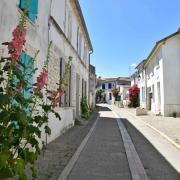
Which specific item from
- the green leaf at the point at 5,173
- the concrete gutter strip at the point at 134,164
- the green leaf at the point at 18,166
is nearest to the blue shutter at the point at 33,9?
the concrete gutter strip at the point at 134,164

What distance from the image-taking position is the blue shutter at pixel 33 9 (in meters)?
8.34

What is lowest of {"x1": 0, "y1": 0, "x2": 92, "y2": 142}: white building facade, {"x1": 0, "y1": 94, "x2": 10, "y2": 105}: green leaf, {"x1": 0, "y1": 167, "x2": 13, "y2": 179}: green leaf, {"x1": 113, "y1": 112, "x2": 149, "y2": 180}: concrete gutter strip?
{"x1": 113, "y1": 112, "x2": 149, "y2": 180}: concrete gutter strip

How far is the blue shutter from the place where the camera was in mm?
8335

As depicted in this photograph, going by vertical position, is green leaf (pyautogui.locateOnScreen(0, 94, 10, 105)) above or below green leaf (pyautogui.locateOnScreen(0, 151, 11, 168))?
above

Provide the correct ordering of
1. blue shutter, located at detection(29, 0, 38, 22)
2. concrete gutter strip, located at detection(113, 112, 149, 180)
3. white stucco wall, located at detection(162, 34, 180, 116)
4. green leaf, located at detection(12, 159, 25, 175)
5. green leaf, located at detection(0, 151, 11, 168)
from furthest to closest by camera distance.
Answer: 1. white stucco wall, located at detection(162, 34, 180, 116)
2. blue shutter, located at detection(29, 0, 38, 22)
3. concrete gutter strip, located at detection(113, 112, 149, 180)
4. green leaf, located at detection(12, 159, 25, 175)
5. green leaf, located at detection(0, 151, 11, 168)

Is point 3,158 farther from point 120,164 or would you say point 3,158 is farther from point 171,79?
point 171,79

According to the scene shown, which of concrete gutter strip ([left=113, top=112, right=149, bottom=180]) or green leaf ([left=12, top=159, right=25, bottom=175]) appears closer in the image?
green leaf ([left=12, top=159, right=25, bottom=175])

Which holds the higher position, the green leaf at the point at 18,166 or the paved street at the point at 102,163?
the green leaf at the point at 18,166

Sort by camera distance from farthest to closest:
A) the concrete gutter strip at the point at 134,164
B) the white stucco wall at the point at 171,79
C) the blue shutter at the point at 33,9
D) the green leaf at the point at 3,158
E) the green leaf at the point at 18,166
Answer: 1. the white stucco wall at the point at 171,79
2. the blue shutter at the point at 33,9
3. the concrete gutter strip at the point at 134,164
4. the green leaf at the point at 18,166
5. the green leaf at the point at 3,158

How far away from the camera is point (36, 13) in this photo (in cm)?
862

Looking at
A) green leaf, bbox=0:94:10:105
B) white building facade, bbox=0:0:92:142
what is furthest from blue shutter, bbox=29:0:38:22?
green leaf, bbox=0:94:10:105

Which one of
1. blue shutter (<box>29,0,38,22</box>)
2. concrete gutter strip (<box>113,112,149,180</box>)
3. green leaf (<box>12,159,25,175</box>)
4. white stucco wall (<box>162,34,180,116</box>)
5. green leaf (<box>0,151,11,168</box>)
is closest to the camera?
green leaf (<box>0,151,11,168</box>)

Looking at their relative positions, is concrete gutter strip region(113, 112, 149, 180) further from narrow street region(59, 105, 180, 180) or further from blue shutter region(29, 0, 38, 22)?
blue shutter region(29, 0, 38, 22)

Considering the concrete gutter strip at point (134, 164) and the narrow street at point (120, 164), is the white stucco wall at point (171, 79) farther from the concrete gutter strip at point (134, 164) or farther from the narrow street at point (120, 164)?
the concrete gutter strip at point (134, 164)
